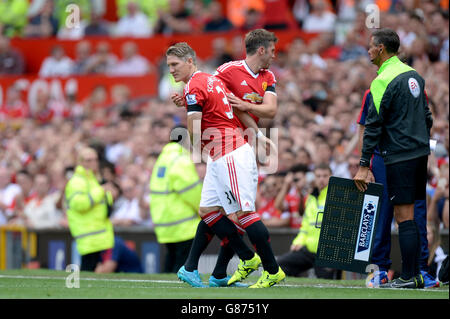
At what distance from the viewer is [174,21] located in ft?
71.7

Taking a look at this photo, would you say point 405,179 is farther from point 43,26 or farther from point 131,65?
point 43,26

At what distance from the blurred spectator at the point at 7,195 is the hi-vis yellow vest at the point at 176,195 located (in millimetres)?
4993

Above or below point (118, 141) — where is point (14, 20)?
above

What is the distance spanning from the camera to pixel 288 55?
18016mm

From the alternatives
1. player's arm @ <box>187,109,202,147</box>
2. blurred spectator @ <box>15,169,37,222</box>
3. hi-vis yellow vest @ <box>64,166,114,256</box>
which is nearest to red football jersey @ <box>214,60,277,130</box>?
player's arm @ <box>187,109,202,147</box>

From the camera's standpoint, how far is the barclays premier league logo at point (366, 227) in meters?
8.23

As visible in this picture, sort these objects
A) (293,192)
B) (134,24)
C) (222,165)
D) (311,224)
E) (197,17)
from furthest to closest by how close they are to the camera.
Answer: (134,24), (197,17), (293,192), (311,224), (222,165)

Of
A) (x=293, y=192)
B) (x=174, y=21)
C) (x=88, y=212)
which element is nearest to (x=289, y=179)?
(x=293, y=192)

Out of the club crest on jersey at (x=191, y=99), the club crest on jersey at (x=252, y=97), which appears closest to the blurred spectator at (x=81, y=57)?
the club crest on jersey at (x=252, y=97)

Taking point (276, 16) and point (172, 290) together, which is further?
point (276, 16)

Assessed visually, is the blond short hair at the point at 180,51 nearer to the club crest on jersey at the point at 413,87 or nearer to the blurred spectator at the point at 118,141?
the club crest on jersey at the point at 413,87

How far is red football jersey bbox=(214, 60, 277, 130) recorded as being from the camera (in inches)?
333

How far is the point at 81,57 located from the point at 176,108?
4.69 m

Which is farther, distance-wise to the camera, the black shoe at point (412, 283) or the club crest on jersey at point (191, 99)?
the black shoe at point (412, 283)
